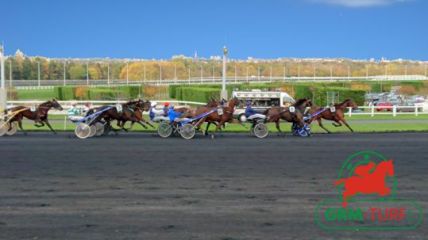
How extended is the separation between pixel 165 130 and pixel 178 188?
440 inches

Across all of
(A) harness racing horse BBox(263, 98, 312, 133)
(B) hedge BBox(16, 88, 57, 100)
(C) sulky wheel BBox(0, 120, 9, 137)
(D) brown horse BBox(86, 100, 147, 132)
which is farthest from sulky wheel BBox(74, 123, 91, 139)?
(B) hedge BBox(16, 88, 57, 100)

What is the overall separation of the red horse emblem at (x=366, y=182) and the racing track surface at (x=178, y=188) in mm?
262

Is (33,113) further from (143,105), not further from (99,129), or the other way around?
(143,105)

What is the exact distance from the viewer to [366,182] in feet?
31.4

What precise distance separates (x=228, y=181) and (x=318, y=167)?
2.76 metres

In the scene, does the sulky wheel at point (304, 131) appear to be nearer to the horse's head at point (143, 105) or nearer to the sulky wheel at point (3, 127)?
the horse's head at point (143, 105)

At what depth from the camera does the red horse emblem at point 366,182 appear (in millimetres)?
9188

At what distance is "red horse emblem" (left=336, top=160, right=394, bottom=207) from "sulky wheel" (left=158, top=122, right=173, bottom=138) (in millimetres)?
10332

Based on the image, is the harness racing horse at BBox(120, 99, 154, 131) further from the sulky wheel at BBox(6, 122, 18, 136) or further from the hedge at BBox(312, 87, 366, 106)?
the hedge at BBox(312, 87, 366, 106)

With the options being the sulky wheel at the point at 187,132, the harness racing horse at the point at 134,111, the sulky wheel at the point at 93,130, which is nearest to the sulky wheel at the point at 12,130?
the sulky wheel at the point at 93,130

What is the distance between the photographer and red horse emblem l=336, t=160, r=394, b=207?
30.1 ft

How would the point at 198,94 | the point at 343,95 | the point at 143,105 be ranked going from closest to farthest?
the point at 143,105 < the point at 343,95 < the point at 198,94

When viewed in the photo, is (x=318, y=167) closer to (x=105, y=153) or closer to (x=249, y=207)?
(x=249, y=207)

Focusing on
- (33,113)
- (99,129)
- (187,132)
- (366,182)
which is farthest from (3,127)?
(366,182)
